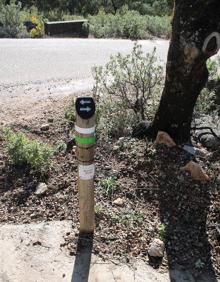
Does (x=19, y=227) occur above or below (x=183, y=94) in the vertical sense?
below

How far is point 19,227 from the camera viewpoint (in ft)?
12.5

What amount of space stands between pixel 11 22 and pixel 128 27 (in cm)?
334

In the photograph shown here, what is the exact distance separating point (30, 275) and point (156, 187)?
4.82 feet

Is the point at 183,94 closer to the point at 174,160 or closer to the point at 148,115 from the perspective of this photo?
the point at 174,160

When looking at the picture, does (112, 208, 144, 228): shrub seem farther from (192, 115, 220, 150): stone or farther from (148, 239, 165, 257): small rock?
(192, 115, 220, 150): stone

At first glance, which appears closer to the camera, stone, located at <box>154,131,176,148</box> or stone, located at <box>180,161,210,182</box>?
stone, located at <box>180,161,210,182</box>

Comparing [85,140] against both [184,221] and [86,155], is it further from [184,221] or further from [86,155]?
[184,221]

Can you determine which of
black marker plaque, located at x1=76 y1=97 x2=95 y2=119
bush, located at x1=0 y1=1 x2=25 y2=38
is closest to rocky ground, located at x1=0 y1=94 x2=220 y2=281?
black marker plaque, located at x1=76 y1=97 x2=95 y2=119

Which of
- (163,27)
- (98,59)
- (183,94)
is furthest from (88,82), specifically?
(163,27)

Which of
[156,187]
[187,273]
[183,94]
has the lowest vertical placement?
[187,273]

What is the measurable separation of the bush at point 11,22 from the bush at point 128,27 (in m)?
2.27

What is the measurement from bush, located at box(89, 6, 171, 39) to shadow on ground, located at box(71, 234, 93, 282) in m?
10.0

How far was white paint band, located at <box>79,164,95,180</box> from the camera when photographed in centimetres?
337

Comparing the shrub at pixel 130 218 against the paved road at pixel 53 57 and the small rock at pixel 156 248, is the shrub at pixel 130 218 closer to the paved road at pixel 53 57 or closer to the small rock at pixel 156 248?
the small rock at pixel 156 248
